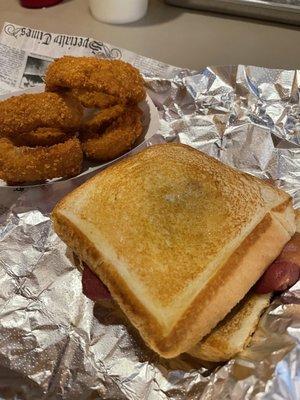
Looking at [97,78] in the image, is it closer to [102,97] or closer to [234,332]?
[102,97]

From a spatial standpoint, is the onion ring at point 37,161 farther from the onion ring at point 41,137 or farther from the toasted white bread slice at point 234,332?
the toasted white bread slice at point 234,332

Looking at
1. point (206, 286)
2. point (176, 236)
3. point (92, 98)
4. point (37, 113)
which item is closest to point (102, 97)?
point (92, 98)

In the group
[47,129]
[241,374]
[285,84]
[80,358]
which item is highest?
[285,84]

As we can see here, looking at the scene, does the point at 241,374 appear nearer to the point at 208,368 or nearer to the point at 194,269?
the point at 208,368

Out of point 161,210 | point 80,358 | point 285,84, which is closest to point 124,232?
point 161,210

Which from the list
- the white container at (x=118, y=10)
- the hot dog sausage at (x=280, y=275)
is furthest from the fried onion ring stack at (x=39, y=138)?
the white container at (x=118, y=10)

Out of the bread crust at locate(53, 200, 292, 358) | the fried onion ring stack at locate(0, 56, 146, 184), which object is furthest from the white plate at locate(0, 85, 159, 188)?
the bread crust at locate(53, 200, 292, 358)
